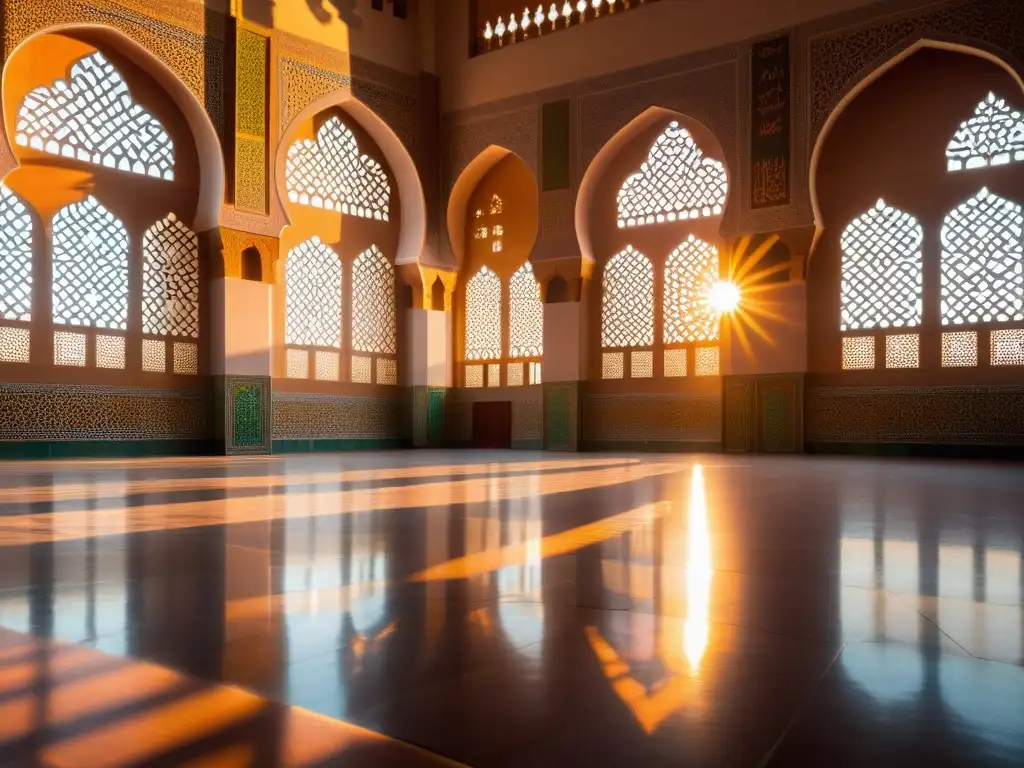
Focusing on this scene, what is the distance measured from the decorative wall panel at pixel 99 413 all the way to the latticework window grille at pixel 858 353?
677 centimetres

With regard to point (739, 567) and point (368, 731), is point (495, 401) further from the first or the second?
point (368, 731)

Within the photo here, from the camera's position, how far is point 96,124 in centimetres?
830

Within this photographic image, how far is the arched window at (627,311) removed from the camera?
10023 mm

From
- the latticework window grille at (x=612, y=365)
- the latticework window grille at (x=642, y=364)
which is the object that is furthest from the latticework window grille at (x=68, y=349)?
the latticework window grille at (x=642, y=364)

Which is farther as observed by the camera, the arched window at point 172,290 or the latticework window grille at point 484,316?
the latticework window grille at point 484,316

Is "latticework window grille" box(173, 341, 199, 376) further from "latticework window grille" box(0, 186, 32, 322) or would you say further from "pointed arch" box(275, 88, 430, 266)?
"pointed arch" box(275, 88, 430, 266)

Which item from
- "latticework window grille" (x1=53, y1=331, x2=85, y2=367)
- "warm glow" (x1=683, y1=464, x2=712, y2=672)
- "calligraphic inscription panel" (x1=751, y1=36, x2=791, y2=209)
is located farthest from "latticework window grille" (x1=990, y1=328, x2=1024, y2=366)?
"latticework window grille" (x1=53, y1=331, x2=85, y2=367)

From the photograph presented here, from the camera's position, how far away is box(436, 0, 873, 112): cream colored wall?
9008 millimetres

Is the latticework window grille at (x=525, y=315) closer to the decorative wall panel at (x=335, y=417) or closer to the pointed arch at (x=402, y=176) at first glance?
the pointed arch at (x=402, y=176)

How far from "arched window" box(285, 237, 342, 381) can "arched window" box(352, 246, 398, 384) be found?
28cm

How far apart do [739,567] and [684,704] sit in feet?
3.26

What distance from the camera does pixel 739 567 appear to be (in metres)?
1.90

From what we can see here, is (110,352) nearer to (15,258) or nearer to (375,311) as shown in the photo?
(15,258)

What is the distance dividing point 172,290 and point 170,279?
0.38 ft
